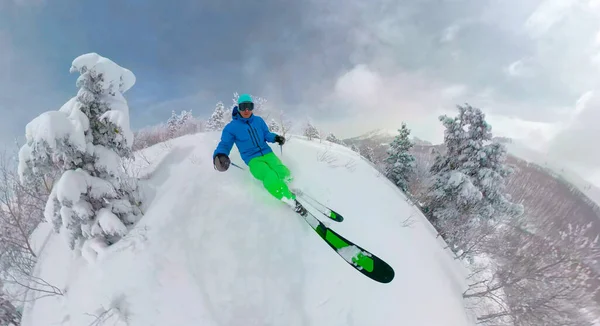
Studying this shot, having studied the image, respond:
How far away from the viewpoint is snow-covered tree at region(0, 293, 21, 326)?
8.82 meters

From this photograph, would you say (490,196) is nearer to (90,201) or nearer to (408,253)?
(408,253)

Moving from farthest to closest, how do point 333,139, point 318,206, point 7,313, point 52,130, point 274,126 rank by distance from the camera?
point 333,139 → point 274,126 → point 7,313 → point 318,206 → point 52,130

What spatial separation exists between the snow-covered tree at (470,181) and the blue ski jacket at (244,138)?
12179 millimetres

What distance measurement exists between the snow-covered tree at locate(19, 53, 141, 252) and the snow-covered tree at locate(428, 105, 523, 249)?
14847mm

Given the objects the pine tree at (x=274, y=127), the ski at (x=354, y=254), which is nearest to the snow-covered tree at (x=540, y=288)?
the ski at (x=354, y=254)

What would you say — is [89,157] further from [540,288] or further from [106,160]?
[540,288]

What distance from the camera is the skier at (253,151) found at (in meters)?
6.53

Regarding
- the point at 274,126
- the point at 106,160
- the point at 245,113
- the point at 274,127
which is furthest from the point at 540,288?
the point at 106,160

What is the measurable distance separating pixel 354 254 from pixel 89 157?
19.3ft

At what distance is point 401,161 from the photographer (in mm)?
18703

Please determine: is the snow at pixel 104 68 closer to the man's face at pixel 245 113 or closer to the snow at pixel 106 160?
the snow at pixel 106 160

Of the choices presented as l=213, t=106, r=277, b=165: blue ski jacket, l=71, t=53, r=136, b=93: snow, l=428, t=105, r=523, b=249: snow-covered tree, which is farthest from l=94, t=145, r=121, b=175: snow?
l=428, t=105, r=523, b=249: snow-covered tree

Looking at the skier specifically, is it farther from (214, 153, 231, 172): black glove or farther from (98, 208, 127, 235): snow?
(98, 208, 127, 235): snow

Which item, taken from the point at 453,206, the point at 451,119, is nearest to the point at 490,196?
the point at 453,206
